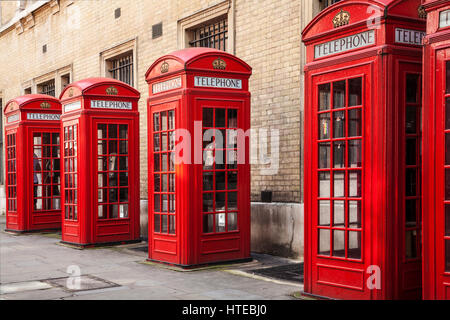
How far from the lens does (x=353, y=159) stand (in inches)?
215

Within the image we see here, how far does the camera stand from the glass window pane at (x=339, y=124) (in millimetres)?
5527

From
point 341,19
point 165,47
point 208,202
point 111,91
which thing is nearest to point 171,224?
point 208,202

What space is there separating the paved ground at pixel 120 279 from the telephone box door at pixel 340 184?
2.31 feet

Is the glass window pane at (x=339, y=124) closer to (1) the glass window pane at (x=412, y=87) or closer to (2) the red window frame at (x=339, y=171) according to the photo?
(2) the red window frame at (x=339, y=171)

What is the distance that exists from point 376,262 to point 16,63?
1834 centimetres

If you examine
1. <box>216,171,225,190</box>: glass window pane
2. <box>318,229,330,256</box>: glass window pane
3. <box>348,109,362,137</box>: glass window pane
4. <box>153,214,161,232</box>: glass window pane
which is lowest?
<box>153,214,161,232</box>: glass window pane

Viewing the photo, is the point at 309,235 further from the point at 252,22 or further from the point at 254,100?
the point at 252,22

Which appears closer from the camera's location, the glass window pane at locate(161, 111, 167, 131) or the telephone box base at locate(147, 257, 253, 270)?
the telephone box base at locate(147, 257, 253, 270)

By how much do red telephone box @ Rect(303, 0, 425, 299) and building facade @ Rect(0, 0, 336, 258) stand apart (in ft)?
9.78

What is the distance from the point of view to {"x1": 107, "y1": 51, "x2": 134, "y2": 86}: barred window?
1412 centimetres

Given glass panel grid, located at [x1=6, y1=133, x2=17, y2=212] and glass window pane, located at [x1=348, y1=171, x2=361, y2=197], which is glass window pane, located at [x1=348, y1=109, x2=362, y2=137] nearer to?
glass window pane, located at [x1=348, y1=171, x2=361, y2=197]

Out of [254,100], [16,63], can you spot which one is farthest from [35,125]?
[16,63]

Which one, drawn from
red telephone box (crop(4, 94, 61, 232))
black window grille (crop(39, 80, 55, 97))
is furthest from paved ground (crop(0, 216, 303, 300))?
black window grille (crop(39, 80, 55, 97))

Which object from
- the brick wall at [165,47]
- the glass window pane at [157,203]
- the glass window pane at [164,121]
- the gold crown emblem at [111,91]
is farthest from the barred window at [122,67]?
the glass window pane at [157,203]
